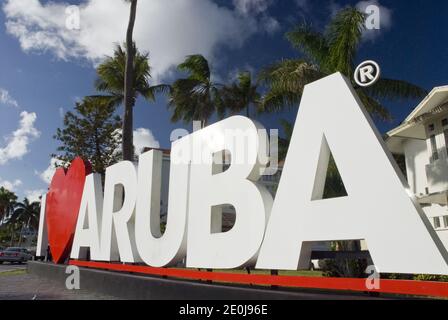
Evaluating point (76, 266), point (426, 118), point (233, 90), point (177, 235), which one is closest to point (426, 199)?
point (426, 118)

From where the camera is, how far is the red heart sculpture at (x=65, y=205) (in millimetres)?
13578

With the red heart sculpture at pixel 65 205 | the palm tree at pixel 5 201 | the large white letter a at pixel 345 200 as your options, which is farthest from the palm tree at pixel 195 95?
the palm tree at pixel 5 201

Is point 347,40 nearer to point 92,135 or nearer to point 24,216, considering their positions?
point 92,135

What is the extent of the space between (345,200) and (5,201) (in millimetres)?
75178

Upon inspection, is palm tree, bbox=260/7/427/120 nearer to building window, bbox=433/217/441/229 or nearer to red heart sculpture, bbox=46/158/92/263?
building window, bbox=433/217/441/229

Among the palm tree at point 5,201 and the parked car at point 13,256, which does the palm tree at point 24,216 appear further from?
the parked car at point 13,256

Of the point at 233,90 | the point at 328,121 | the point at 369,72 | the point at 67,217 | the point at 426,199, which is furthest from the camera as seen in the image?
the point at 233,90

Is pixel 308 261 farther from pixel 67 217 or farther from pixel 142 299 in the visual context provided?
pixel 67 217

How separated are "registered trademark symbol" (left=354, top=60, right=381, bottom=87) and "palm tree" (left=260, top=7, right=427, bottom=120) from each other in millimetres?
8964

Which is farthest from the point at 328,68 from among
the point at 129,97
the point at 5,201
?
the point at 5,201

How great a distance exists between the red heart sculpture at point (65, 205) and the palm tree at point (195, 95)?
10673 mm

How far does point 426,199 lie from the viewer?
15.3 meters

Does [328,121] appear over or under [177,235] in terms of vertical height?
over
